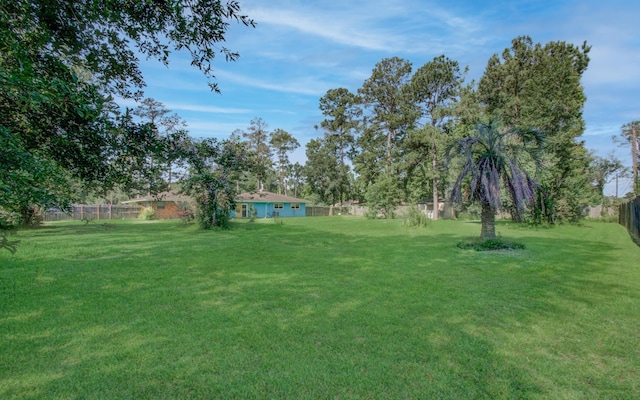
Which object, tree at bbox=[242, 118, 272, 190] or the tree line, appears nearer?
the tree line

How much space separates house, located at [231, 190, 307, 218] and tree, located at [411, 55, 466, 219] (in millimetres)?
15457

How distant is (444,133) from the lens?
99.3 feet

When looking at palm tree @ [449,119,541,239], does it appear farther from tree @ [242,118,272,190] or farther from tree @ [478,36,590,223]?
tree @ [242,118,272,190]

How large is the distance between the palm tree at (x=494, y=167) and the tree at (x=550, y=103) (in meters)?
5.29

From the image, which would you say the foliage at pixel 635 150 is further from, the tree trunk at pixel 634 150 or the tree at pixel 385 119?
the tree at pixel 385 119

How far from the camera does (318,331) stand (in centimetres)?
359

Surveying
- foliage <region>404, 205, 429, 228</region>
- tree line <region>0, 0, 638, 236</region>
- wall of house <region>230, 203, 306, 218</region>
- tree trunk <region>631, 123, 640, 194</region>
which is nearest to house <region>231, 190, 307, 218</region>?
wall of house <region>230, 203, 306, 218</region>

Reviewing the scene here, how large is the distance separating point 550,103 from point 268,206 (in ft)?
89.8

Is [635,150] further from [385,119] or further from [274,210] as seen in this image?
[274,210]

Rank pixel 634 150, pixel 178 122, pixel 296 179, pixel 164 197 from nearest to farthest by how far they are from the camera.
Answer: pixel 164 197 < pixel 634 150 < pixel 178 122 < pixel 296 179

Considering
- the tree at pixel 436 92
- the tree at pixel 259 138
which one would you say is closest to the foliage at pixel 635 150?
the tree at pixel 436 92

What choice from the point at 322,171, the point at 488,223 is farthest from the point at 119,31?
the point at 322,171

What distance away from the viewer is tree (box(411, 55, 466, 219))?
99.3ft

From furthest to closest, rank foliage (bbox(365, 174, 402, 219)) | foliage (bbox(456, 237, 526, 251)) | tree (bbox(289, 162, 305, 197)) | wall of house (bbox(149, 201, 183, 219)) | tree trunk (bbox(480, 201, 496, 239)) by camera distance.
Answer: tree (bbox(289, 162, 305, 197)) → wall of house (bbox(149, 201, 183, 219)) → foliage (bbox(365, 174, 402, 219)) → tree trunk (bbox(480, 201, 496, 239)) → foliage (bbox(456, 237, 526, 251))
